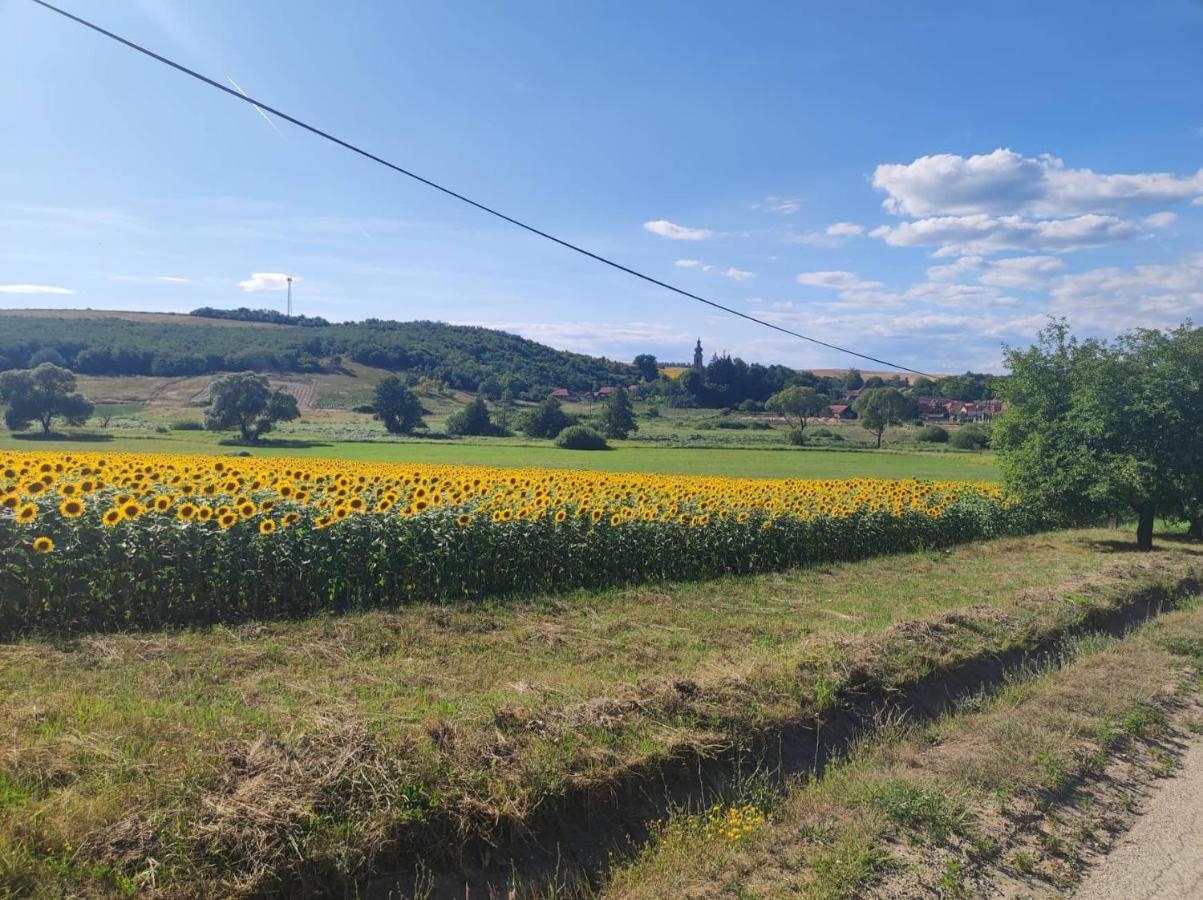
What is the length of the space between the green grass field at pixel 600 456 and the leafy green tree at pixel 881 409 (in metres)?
20.0

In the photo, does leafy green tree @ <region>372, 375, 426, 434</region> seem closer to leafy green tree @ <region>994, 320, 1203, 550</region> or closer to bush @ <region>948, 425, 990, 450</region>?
bush @ <region>948, 425, 990, 450</region>

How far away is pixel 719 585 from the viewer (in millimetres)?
11867

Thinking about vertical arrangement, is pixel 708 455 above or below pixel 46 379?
below

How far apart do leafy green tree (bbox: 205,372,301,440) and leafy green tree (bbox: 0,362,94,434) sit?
441 inches

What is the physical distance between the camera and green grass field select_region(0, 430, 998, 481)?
44000 mm

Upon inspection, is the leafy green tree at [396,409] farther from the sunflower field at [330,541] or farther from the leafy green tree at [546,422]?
the sunflower field at [330,541]

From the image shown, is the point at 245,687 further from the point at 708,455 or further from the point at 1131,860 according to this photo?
the point at 708,455

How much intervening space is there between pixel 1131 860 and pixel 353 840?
4584 mm

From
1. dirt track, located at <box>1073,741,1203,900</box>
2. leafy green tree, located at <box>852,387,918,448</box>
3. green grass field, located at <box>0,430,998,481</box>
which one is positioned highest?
leafy green tree, located at <box>852,387,918,448</box>

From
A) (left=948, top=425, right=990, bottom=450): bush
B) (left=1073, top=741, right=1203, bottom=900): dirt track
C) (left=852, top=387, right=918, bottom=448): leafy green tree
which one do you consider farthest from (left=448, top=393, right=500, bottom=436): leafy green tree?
(left=1073, top=741, right=1203, bottom=900): dirt track

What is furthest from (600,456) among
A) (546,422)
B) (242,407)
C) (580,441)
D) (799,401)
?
(799,401)

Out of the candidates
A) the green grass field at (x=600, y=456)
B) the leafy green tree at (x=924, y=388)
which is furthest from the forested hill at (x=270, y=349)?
the leafy green tree at (x=924, y=388)

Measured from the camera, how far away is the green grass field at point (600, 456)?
44000 millimetres

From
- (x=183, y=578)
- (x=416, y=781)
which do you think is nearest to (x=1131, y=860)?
(x=416, y=781)
